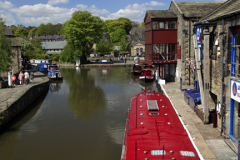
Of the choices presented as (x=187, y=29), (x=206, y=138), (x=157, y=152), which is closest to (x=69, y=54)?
(x=187, y=29)

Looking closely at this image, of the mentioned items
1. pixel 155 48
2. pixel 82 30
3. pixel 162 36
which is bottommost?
pixel 155 48

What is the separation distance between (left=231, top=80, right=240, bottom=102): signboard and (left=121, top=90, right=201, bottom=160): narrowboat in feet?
8.80

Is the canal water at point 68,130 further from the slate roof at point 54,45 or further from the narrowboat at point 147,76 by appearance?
Result: the slate roof at point 54,45

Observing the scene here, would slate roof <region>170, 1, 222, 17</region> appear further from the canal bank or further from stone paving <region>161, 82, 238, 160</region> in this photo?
the canal bank

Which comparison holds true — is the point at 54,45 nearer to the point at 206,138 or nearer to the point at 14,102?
the point at 14,102

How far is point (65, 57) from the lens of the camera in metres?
70.8

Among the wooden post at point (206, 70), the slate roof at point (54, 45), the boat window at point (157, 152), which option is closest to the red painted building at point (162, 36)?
the wooden post at point (206, 70)

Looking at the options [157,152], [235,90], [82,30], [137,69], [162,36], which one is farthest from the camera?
[82,30]

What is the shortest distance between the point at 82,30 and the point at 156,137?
196 ft

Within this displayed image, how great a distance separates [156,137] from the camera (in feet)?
27.8

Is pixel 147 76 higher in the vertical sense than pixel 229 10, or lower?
lower

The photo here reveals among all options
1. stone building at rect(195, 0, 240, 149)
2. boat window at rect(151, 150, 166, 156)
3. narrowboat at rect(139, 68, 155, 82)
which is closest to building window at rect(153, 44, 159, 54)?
narrowboat at rect(139, 68, 155, 82)

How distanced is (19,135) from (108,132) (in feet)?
18.3

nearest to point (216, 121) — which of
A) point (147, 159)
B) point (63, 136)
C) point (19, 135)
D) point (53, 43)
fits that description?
point (147, 159)
